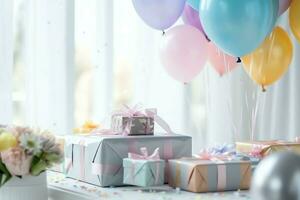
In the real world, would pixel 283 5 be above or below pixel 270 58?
above

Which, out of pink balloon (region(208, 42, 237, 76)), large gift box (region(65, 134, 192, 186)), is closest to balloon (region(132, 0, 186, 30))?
pink balloon (region(208, 42, 237, 76))

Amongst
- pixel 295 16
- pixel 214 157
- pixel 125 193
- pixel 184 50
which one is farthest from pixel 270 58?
pixel 125 193

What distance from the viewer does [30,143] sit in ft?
4.46

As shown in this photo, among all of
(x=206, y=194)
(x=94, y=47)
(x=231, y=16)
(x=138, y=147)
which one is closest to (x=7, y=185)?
(x=138, y=147)

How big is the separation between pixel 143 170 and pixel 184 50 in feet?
2.17

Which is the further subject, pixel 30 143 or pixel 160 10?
pixel 160 10

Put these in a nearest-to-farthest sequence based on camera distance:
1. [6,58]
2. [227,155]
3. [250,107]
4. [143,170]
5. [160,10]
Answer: [143,170] < [227,155] < [160,10] < [6,58] < [250,107]

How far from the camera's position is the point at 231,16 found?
1657 millimetres

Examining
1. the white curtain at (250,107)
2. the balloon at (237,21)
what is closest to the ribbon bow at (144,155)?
the balloon at (237,21)

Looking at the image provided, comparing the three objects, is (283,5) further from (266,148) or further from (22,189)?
(22,189)

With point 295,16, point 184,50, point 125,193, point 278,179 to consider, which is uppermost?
point 295,16

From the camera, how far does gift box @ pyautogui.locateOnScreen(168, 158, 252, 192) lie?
141 cm

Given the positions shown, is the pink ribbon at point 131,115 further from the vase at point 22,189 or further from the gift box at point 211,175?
the vase at point 22,189

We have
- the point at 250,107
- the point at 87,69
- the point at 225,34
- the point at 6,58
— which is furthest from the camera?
the point at 250,107
